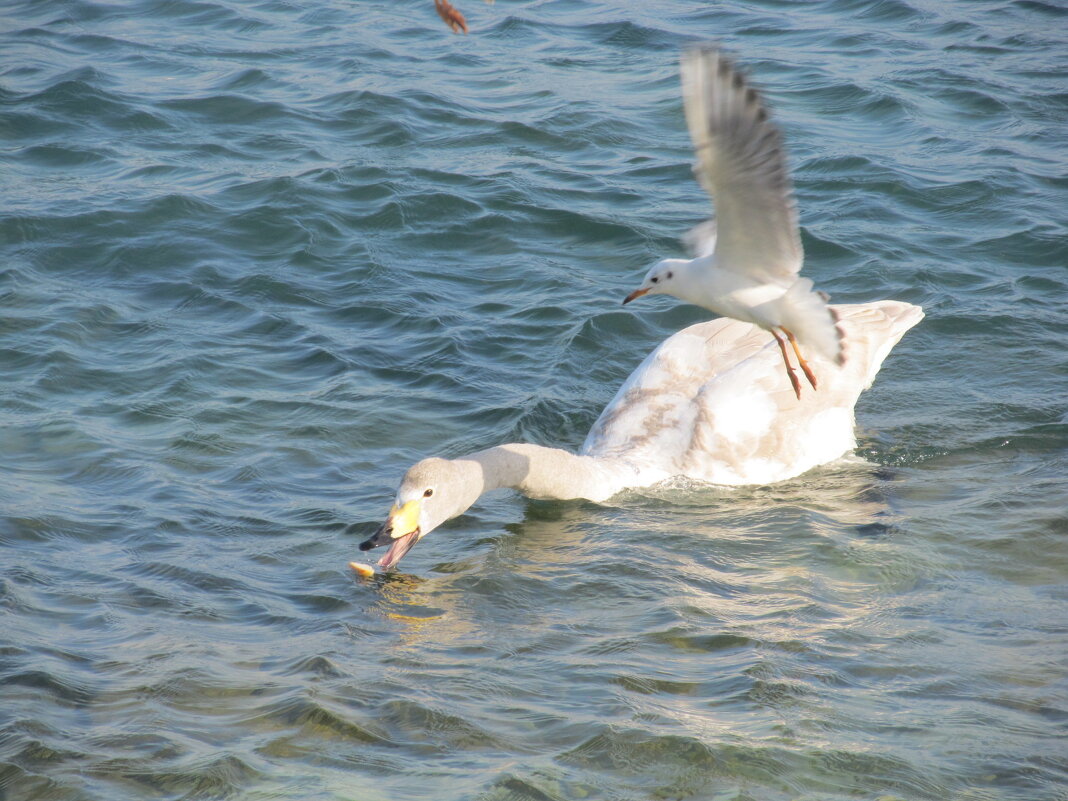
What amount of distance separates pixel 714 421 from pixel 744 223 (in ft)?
6.78

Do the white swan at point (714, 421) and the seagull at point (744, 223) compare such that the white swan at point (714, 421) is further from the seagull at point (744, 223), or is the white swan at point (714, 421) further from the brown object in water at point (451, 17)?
the brown object in water at point (451, 17)

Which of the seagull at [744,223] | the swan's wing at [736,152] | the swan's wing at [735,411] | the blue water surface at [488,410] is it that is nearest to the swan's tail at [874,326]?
the swan's wing at [735,411]

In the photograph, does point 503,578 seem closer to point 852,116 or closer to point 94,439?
point 94,439

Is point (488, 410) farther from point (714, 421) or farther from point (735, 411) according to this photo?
point (735, 411)

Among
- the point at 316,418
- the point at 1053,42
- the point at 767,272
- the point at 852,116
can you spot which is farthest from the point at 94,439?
the point at 1053,42

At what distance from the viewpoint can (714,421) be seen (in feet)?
26.5

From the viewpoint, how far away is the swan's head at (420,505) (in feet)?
21.5

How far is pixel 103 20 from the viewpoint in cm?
1558

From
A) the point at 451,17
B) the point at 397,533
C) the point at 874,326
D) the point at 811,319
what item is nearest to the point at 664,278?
the point at 811,319

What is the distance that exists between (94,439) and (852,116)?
27.3 feet

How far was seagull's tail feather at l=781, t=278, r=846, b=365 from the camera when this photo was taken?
679 cm

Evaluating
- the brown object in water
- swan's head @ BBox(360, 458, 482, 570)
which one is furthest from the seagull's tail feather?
the brown object in water

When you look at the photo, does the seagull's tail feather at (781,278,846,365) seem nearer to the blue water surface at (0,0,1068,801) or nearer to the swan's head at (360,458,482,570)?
the blue water surface at (0,0,1068,801)

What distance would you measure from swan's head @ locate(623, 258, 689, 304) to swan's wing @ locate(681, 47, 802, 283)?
608 mm
